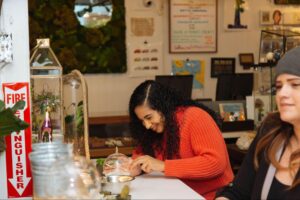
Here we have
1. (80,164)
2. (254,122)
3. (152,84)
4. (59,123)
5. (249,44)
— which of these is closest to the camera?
(80,164)

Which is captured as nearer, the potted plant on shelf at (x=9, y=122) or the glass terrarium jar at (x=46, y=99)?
the potted plant on shelf at (x=9, y=122)

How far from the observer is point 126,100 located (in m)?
5.67

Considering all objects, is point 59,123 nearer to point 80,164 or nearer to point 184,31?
point 80,164

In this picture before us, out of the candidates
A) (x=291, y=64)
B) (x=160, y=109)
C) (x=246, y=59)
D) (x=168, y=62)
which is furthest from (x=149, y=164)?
(x=246, y=59)

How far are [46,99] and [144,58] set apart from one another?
339 centimetres

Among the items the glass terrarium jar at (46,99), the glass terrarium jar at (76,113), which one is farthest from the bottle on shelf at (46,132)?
the glass terrarium jar at (76,113)

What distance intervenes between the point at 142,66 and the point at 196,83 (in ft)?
2.41

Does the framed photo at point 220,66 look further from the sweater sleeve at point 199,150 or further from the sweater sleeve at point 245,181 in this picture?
the sweater sleeve at point 245,181

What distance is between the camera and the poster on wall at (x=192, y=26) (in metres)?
5.71

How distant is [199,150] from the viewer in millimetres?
2414

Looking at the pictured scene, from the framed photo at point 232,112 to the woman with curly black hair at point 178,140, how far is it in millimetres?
1335

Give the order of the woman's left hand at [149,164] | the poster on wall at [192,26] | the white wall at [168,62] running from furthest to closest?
the poster on wall at [192,26], the white wall at [168,62], the woman's left hand at [149,164]

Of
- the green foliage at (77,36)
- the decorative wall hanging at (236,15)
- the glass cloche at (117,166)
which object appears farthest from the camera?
the decorative wall hanging at (236,15)

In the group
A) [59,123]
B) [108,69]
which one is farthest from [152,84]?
[108,69]
